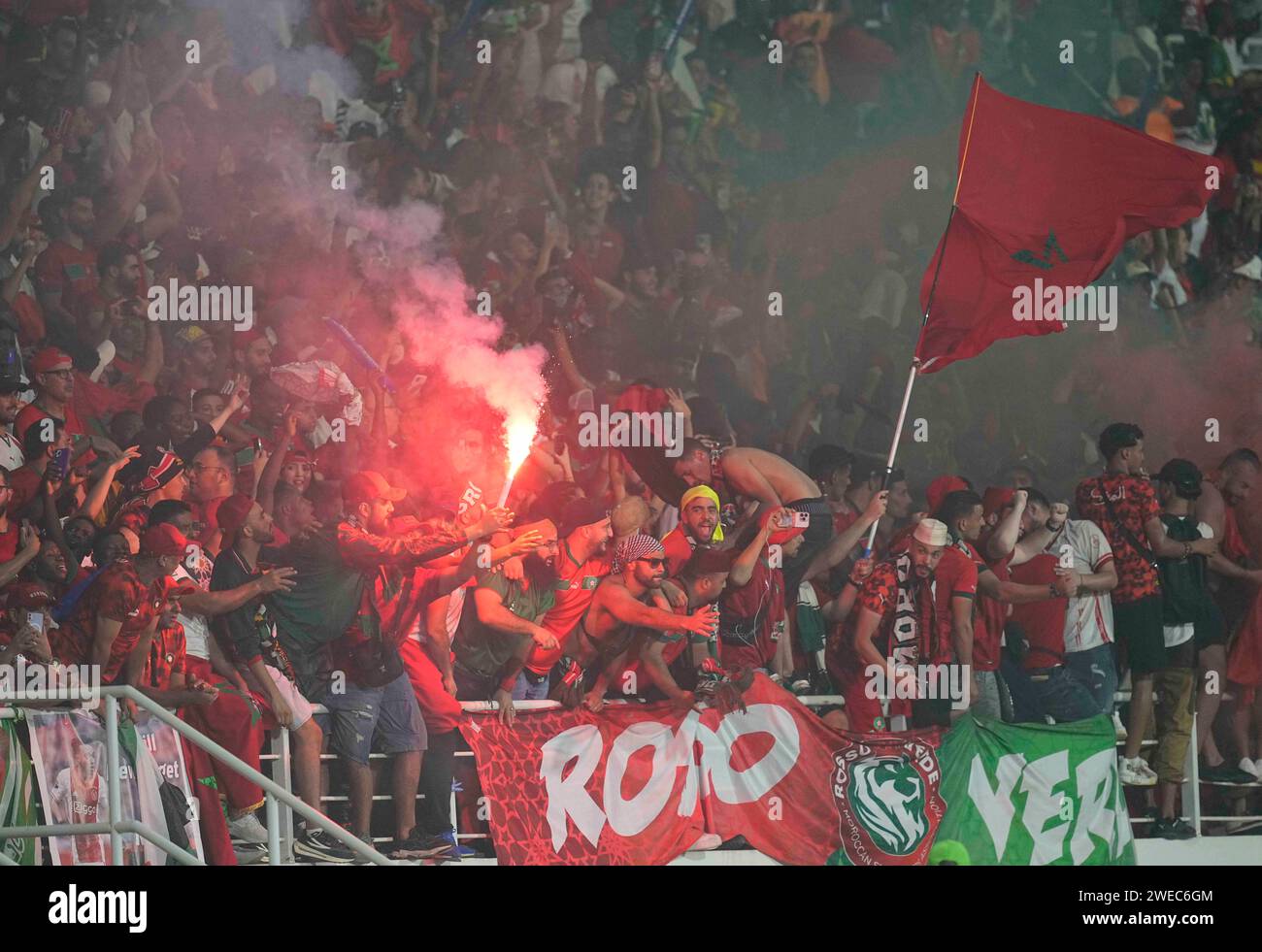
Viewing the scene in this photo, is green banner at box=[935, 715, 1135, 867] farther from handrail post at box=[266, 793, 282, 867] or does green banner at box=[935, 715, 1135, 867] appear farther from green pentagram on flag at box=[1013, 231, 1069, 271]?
handrail post at box=[266, 793, 282, 867]

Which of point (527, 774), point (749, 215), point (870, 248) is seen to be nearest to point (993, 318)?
point (870, 248)

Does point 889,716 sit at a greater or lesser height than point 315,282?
lesser

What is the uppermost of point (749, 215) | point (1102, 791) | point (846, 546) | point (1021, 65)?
point (1021, 65)

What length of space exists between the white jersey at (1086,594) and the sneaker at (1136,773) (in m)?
0.61

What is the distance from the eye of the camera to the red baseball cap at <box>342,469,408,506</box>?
31.5ft

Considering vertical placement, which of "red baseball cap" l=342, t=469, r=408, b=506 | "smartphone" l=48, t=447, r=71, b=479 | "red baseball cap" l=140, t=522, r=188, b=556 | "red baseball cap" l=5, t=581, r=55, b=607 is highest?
"smartphone" l=48, t=447, r=71, b=479

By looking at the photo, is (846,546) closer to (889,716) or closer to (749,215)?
(889,716)

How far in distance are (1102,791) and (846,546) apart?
5.79 feet

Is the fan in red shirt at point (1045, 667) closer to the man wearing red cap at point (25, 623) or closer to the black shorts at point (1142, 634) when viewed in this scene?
the black shorts at point (1142, 634)

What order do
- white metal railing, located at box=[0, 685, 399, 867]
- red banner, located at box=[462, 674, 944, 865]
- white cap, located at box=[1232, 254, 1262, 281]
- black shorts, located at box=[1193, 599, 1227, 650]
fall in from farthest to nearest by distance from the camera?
white cap, located at box=[1232, 254, 1262, 281]
black shorts, located at box=[1193, 599, 1227, 650]
red banner, located at box=[462, 674, 944, 865]
white metal railing, located at box=[0, 685, 399, 867]

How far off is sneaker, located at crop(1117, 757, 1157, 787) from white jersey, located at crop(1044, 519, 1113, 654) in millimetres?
605

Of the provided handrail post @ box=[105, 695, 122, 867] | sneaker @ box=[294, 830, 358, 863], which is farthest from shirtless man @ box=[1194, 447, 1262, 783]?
handrail post @ box=[105, 695, 122, 867]

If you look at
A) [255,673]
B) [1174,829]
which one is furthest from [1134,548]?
[255,673]

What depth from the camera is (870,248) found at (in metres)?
9.84
